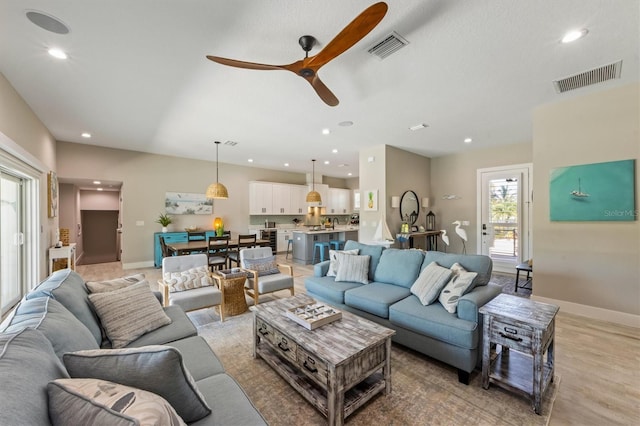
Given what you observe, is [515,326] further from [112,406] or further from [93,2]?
[93,2]

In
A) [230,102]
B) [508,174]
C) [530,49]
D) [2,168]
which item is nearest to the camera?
[530,49]

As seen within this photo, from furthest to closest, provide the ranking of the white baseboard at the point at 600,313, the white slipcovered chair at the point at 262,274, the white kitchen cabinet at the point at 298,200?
1. the white kitchen cabinet at the point at 298,200
2. the white slipcovered chair at the point at 262,274
3. the white baseboard at the point at 600,313

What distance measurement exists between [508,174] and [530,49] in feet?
13.2

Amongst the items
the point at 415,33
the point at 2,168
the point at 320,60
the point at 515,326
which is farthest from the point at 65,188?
the point at 515,326

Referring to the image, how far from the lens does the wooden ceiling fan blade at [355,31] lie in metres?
1.52

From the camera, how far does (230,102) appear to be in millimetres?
3504

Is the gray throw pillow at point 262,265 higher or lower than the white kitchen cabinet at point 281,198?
lower

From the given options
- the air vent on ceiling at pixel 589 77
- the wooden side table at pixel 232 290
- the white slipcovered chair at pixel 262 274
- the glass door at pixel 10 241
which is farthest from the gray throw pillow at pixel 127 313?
the air vent on ceiling at pixel 589 77

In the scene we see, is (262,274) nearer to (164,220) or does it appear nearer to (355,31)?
(355,31)

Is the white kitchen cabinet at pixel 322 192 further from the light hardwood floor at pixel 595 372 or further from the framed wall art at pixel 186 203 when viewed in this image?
the light hardwood floor at pixel 595 372

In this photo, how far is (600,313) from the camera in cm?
331

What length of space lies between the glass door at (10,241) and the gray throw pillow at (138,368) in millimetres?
3588

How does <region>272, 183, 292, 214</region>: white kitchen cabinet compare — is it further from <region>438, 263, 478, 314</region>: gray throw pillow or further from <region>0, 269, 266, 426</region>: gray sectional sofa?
<region>0, 269, 266, 426</region>: gray sectional sofa

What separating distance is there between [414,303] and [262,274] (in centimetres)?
223
